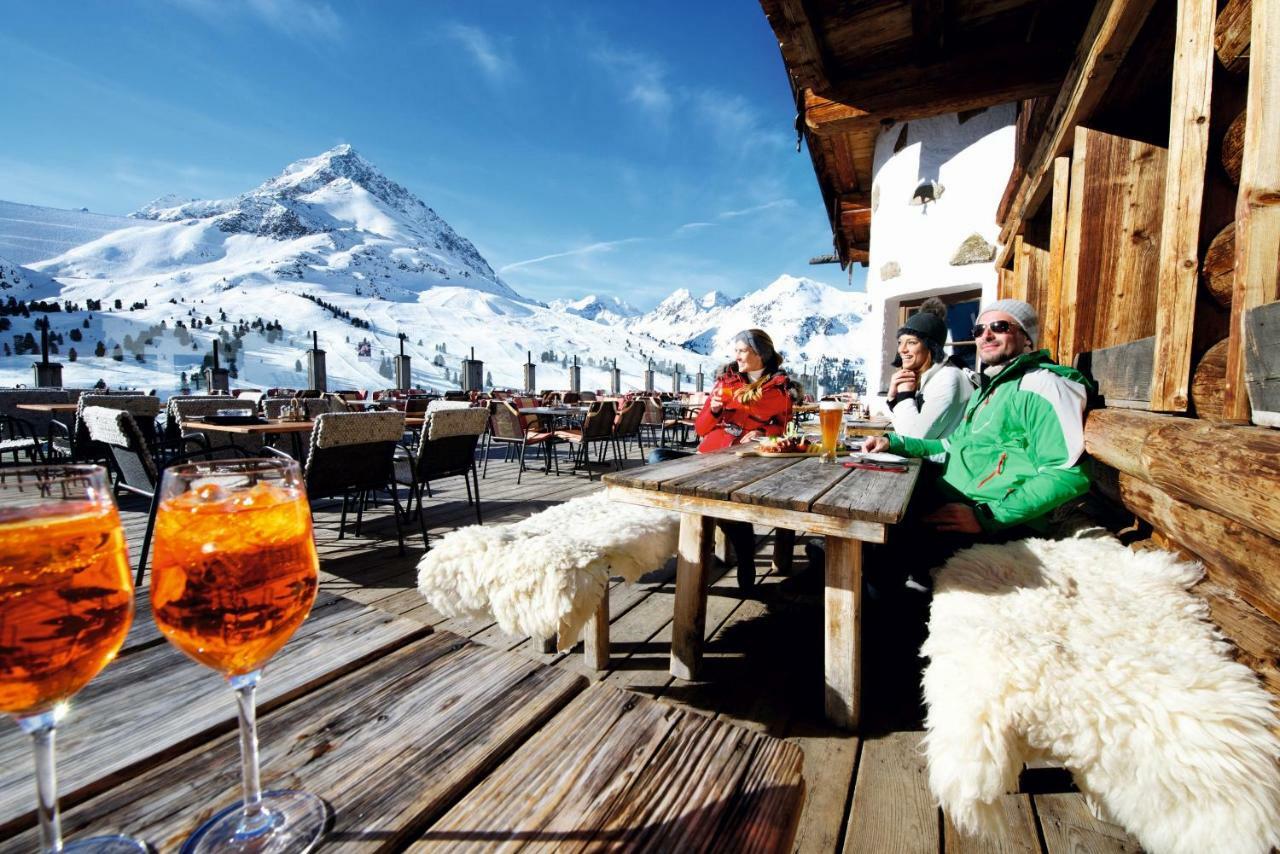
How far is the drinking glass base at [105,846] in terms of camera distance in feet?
1.21

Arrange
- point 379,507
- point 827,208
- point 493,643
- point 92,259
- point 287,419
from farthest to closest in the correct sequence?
point 92,259 < point 827,208 < point 379,507 < point 287,419 < point 493,643

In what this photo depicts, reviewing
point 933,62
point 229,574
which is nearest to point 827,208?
point 933,62

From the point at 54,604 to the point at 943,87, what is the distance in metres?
4.21

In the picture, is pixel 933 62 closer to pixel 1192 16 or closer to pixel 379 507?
pixel 1192 16

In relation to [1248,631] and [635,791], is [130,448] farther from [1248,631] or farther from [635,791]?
[1248,631]

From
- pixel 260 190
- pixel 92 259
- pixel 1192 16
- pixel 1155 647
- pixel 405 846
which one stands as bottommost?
pixel 1155 647

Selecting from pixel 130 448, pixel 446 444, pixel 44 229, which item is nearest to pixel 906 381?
pixel 446 444

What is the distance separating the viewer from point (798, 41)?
271 cm

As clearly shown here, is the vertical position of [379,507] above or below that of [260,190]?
below

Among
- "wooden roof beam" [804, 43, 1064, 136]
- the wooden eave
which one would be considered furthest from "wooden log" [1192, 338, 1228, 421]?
"wooden roof beam" [804, 43, 1064, 136]

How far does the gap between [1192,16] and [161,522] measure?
248 centimetres

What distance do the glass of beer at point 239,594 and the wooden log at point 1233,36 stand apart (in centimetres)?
227

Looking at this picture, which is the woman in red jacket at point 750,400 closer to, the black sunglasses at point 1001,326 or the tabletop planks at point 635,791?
the black sunglasses at point 1001,326

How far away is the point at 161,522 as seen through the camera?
41 centimetres
